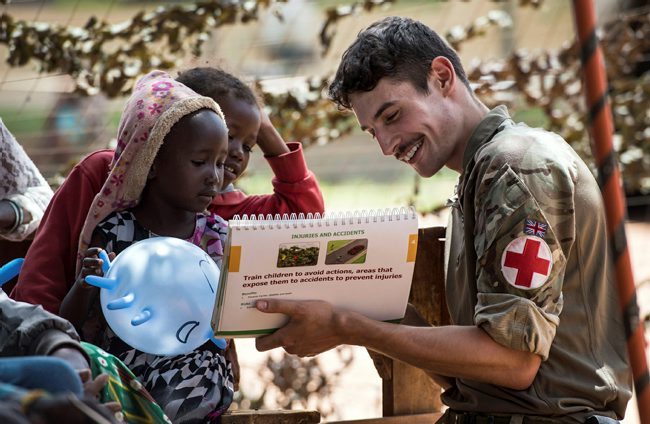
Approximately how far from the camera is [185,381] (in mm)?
2514

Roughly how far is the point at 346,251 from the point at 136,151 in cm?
68

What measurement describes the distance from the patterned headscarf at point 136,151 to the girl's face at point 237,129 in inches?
11.0

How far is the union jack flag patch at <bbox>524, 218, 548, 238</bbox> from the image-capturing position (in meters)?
2.33

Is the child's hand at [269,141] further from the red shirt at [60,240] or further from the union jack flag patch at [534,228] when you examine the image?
the union jack flag patch at [534,228]

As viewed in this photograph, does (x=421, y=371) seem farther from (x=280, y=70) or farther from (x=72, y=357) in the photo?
(x=280, y=70)

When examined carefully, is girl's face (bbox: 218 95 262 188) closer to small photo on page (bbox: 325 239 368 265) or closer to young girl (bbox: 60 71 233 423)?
young girl (bbox: 60 71 233 423)

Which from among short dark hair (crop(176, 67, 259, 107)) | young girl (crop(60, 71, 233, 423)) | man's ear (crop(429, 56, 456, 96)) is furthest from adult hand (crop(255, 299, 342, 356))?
short dark hair (crop(176, 67, 259, 107))

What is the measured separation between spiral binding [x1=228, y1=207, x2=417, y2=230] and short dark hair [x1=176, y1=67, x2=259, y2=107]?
81cm

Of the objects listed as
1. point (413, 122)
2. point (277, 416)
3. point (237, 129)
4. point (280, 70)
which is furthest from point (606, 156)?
point (280, 70)

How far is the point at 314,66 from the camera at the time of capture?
5.37m

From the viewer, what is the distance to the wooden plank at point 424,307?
313 cm

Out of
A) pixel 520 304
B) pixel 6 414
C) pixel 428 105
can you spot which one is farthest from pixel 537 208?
pixel 6 414

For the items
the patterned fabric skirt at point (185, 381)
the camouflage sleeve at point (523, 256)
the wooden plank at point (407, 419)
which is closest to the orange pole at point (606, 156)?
the camouflage sleeve at point (523, 256)

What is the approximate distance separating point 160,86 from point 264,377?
2520 millimetres
